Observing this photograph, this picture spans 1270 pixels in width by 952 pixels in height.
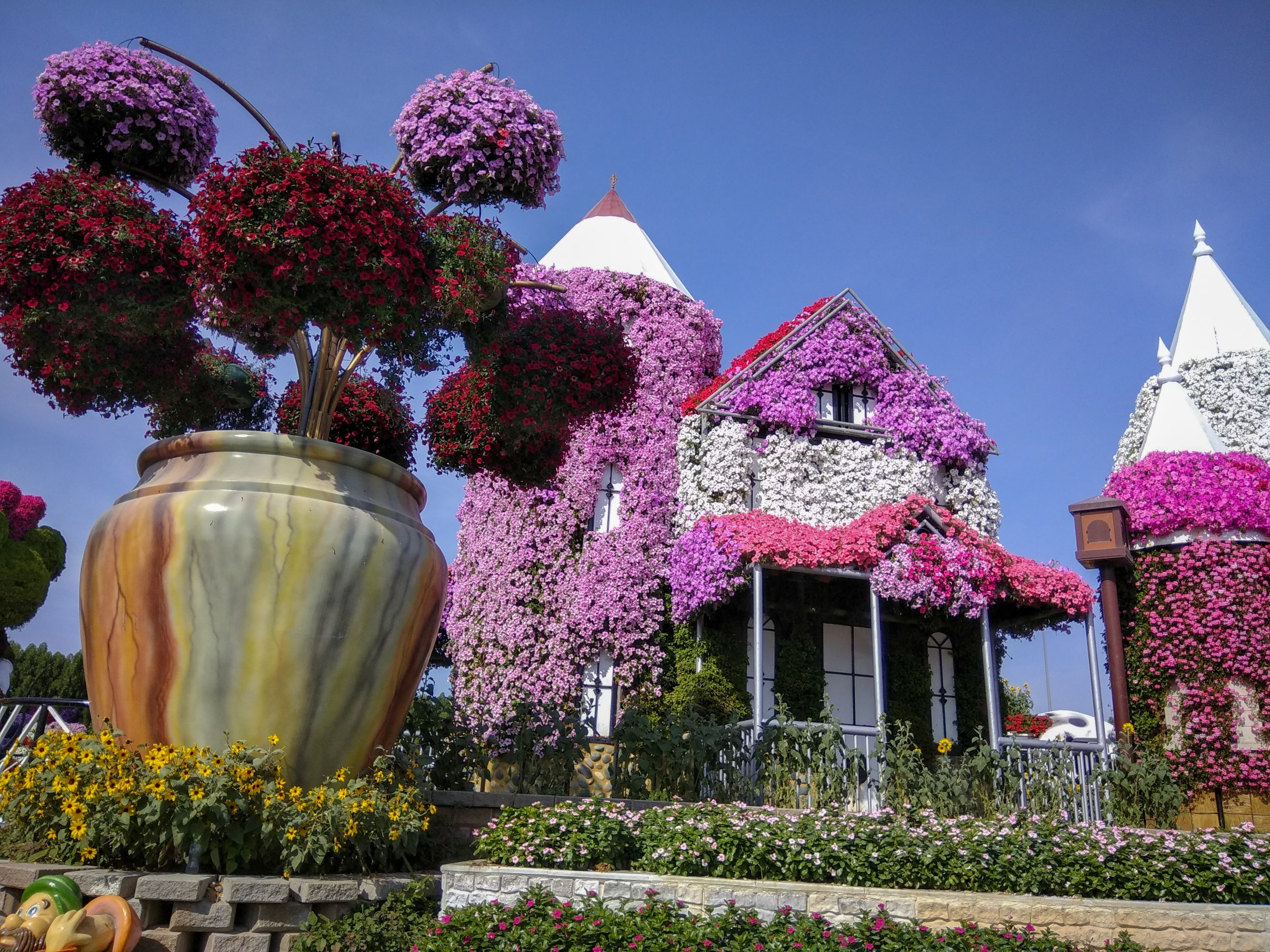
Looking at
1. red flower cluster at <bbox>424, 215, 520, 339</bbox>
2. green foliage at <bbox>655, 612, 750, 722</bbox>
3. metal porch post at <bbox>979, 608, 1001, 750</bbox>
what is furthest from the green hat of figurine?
metal porch post at <bbox>979, 608, 1001, 750</bbox>

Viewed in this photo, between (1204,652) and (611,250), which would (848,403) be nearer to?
(611,250)

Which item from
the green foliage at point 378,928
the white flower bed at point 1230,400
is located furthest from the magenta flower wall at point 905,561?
the green foliage at point 378,928

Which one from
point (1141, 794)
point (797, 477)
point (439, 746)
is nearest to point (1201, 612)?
point (1141, 794)

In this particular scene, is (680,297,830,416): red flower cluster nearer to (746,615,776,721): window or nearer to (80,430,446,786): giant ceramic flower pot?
(746,615,776,721): window

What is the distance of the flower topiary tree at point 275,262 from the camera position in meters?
4.99

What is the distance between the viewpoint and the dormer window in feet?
44.0

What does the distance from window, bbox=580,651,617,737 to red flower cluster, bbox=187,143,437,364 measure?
301 inches

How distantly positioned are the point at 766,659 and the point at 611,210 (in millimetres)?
7664

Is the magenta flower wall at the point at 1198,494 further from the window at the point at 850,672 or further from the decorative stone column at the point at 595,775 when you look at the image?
the decorative stone column at the point at 595,775

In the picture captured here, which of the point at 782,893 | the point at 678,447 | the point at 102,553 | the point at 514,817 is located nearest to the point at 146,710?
the point at 102,553

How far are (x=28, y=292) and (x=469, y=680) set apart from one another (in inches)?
320

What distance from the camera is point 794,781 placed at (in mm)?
7926

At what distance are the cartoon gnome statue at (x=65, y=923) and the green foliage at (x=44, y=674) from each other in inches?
691

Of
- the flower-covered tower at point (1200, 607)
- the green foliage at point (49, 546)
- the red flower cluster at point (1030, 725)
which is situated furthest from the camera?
the green foliage at point (49, 546)
